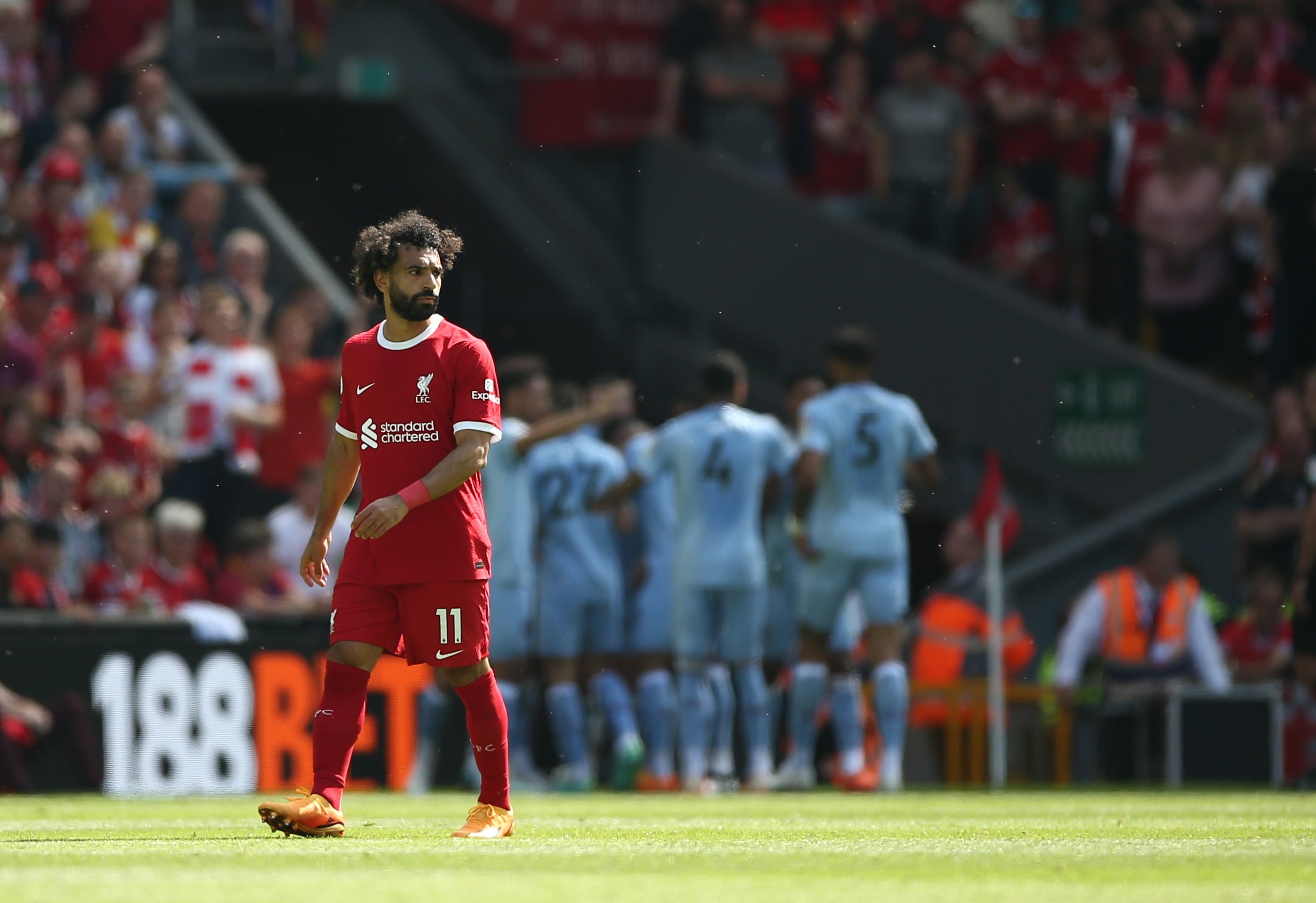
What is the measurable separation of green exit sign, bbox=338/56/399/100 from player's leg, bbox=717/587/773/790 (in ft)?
27.5

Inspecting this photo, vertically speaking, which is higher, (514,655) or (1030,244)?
(1030,244)

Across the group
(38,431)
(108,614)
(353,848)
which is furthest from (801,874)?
(38,431)

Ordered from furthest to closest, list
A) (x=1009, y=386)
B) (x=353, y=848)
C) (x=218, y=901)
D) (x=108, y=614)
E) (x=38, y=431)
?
(x=1009, y=386), (x=38, y=431), (x=108, y=614), (x=353, y=848), (x=218, y=901)

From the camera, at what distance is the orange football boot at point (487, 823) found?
806 cm

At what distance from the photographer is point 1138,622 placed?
1545cm

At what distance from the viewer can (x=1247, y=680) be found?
15594 mm

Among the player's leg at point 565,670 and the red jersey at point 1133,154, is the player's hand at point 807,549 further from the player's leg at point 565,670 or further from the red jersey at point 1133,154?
the red jersey at point 1133,154

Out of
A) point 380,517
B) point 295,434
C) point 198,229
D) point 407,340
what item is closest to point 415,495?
point 380,517

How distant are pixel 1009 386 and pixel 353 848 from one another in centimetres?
1235

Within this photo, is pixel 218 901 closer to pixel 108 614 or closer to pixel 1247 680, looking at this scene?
pixel 108 614

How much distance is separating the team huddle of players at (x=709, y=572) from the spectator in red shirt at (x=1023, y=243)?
5.49 metres

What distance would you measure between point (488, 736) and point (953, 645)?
26.3 feet

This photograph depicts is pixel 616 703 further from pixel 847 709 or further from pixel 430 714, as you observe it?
pixel 847 709

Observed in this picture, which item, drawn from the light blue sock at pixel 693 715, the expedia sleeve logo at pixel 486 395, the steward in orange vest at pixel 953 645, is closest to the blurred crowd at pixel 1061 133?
the steward in orange vest at pixel 953 645
